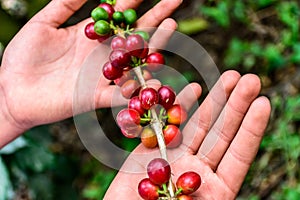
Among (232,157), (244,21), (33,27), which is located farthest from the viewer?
(244,21)

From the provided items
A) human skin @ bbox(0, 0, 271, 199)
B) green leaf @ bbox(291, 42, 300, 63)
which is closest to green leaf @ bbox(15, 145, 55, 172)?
human skin @ bbox(0, 0, 271, 199)

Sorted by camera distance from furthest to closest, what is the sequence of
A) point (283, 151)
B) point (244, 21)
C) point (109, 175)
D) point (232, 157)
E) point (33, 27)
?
point (244, 21) < point (109, 175) < point (283, 151) < point (33, 27) < point (232, 157)

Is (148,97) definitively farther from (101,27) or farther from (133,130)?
(101,27)

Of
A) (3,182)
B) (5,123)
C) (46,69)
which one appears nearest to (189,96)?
(46,69)

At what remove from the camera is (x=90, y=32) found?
2289 mm

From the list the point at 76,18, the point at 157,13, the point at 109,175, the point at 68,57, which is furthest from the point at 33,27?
the point at 109,175

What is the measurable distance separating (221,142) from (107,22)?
74cm

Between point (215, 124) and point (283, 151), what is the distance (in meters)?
0.94

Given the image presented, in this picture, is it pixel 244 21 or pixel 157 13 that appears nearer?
pixel 157 13

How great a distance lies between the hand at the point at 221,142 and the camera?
1.99 m

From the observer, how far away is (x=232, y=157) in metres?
2.03

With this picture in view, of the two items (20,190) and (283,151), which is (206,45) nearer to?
(283,151)

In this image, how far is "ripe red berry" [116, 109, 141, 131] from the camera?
200 centimetres

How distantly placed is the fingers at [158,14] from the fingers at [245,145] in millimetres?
707
